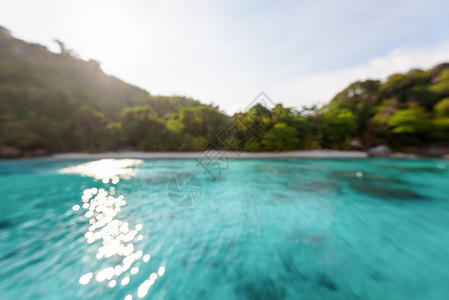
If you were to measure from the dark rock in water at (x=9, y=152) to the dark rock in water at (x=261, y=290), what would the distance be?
2674 centimetres

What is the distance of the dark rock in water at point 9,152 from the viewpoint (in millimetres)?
16078

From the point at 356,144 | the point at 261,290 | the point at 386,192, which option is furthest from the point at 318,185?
the point at 356,144

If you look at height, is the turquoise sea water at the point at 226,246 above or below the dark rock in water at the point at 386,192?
above

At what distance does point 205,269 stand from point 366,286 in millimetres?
2747

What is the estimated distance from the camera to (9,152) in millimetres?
16266

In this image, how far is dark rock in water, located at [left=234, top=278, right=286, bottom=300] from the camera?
2.37m

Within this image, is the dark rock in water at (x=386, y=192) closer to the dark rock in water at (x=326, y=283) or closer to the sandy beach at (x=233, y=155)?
the dark rock in water at (x=326, y=283)

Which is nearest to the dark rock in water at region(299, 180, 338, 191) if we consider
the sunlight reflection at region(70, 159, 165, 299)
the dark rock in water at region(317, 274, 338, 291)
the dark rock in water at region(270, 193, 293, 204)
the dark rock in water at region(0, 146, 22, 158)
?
the dark rock in water at region(270, 193, 293, 204)

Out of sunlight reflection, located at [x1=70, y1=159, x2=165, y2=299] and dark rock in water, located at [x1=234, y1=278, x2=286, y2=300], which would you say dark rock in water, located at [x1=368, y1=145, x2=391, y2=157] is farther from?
sunlight reflection, located at [x1=70, y1=159, x2=165, y2=299]

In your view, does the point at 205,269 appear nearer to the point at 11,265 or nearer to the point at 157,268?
the point at 157,268

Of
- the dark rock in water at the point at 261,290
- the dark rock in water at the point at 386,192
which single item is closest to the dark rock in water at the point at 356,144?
the dark rock in water at the point at 386,192

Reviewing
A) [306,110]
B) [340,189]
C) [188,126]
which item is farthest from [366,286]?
[306,110]

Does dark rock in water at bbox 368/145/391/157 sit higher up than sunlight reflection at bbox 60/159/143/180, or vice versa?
sunlight reflection at bbox 60/159/143/180

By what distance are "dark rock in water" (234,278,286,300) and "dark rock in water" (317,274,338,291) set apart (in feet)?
2.20
